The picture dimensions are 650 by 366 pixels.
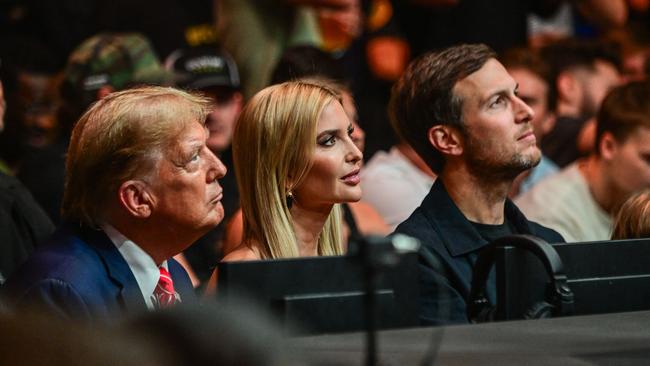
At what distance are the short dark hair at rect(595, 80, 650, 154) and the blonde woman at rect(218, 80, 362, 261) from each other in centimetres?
168

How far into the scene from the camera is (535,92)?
5742mm

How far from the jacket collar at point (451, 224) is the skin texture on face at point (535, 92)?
91.4 inches

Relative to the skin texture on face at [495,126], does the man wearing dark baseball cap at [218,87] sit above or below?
below

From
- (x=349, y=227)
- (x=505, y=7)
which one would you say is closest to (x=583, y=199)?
(x=349, y=227)

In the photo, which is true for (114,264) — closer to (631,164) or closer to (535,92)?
(631,164)

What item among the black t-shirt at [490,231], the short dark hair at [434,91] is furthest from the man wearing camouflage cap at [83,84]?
the black t-shirt at [490,231]

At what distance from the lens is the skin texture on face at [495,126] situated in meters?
3.47

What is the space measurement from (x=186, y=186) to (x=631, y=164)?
2254 mm

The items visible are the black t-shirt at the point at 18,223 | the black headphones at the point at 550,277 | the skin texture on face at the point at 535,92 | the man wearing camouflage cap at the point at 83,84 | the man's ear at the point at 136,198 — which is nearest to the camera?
the black headphones at the point at 550,277

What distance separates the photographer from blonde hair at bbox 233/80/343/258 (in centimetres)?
307

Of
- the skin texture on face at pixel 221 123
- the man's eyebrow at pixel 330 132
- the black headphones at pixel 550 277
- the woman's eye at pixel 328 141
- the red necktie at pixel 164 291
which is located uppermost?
the black headphones at pixel 550 277

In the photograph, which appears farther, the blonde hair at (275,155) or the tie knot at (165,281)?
the blonde hair at (275,155)

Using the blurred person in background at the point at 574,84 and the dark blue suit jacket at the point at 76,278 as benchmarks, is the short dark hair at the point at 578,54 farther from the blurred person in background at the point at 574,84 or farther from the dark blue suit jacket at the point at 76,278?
the dark blue suit jacket at the point at 76,278

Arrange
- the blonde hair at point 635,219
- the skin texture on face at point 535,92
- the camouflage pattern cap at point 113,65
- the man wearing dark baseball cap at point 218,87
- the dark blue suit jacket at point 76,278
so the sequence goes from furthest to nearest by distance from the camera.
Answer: the skin texture on face at point 535,92 < the man wearing dark baseball cap at point 218,87 < the camouflage pattern cap at point 113,65 < the blonde hair at point 635,219 < the dark blue suit jacket at point 76,278
